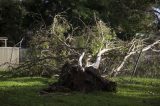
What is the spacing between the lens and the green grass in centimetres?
1262

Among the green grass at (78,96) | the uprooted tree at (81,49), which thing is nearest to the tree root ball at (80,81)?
the green grass at (78,96)

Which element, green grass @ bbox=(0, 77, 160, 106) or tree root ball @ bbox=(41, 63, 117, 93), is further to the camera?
tree root ball @ bbox=(41, 63, 117, 93)

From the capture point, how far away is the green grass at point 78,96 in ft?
41.4

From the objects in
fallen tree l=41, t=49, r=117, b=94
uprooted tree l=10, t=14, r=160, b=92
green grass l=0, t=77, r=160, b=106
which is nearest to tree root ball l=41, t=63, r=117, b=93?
fallen tree l=41, t=49, r=117, b=94

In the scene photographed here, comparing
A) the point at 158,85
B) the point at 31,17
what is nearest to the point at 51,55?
the point at 158,85

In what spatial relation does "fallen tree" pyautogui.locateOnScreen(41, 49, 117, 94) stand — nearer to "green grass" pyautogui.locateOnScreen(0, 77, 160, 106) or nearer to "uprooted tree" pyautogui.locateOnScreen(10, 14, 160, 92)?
"green grass" pyautogui.locateOnScreen(0, 77, 160, 106)

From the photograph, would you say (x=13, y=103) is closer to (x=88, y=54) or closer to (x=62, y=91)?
(x=62, y=91)

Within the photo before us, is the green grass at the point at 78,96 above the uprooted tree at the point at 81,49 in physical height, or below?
below

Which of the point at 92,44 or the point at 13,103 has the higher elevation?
the point at 92,44

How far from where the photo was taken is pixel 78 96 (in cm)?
1384

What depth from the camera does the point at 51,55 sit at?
19.9 meters

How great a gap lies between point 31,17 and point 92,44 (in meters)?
20.9

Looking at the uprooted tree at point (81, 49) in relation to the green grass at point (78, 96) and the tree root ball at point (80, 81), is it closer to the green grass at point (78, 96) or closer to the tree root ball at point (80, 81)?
the green grass at point (78, 96)

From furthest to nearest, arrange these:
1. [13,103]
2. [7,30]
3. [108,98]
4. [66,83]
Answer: [7,30], [66,83], [108,98], [13,103]
